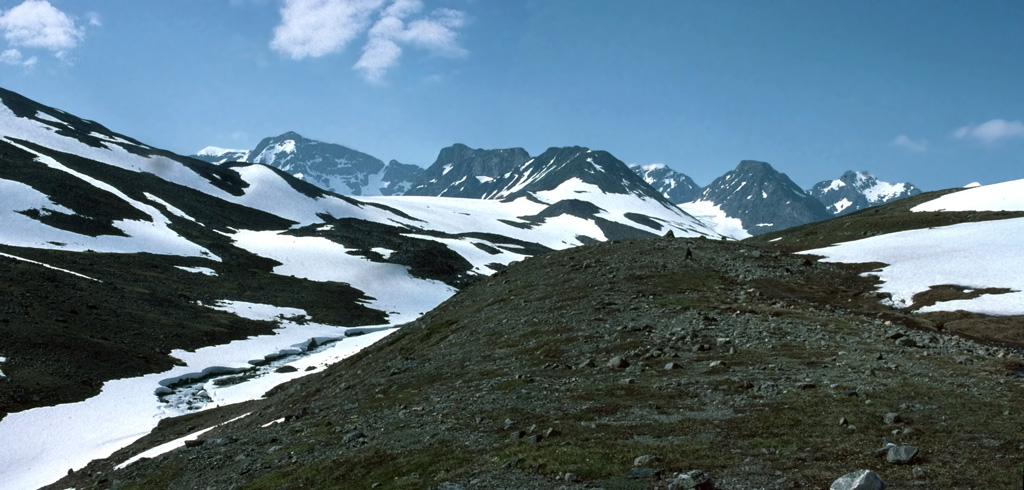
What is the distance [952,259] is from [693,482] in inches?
2345

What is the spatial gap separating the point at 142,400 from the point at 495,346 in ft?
149

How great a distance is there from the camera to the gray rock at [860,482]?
13.3m

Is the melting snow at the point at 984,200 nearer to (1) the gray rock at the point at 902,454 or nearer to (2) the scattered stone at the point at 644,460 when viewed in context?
(1) the gray rock at the point at 902,454

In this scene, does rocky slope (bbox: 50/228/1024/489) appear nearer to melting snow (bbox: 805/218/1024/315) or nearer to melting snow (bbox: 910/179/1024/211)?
melting snow (bbox: 805/218/1024/315)

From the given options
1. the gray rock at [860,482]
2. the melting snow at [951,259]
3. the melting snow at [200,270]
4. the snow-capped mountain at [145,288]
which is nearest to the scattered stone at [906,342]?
the gray rock at [860,482]

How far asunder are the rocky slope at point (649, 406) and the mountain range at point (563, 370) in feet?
0.43

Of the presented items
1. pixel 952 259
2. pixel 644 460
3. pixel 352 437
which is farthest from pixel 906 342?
pixel 952 259

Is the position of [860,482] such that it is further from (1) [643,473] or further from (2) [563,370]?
(2) [563,370]

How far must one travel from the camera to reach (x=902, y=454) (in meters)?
15.8

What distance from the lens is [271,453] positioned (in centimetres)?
2608

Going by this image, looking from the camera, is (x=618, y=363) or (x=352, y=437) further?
(x=618, y=363)

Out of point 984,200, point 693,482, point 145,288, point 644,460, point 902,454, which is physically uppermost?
point 984,200

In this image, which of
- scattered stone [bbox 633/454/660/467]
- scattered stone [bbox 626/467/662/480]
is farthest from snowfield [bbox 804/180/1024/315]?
scattered stone [bbox 626/467/662/480]

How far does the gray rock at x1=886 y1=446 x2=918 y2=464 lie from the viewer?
618 inches
